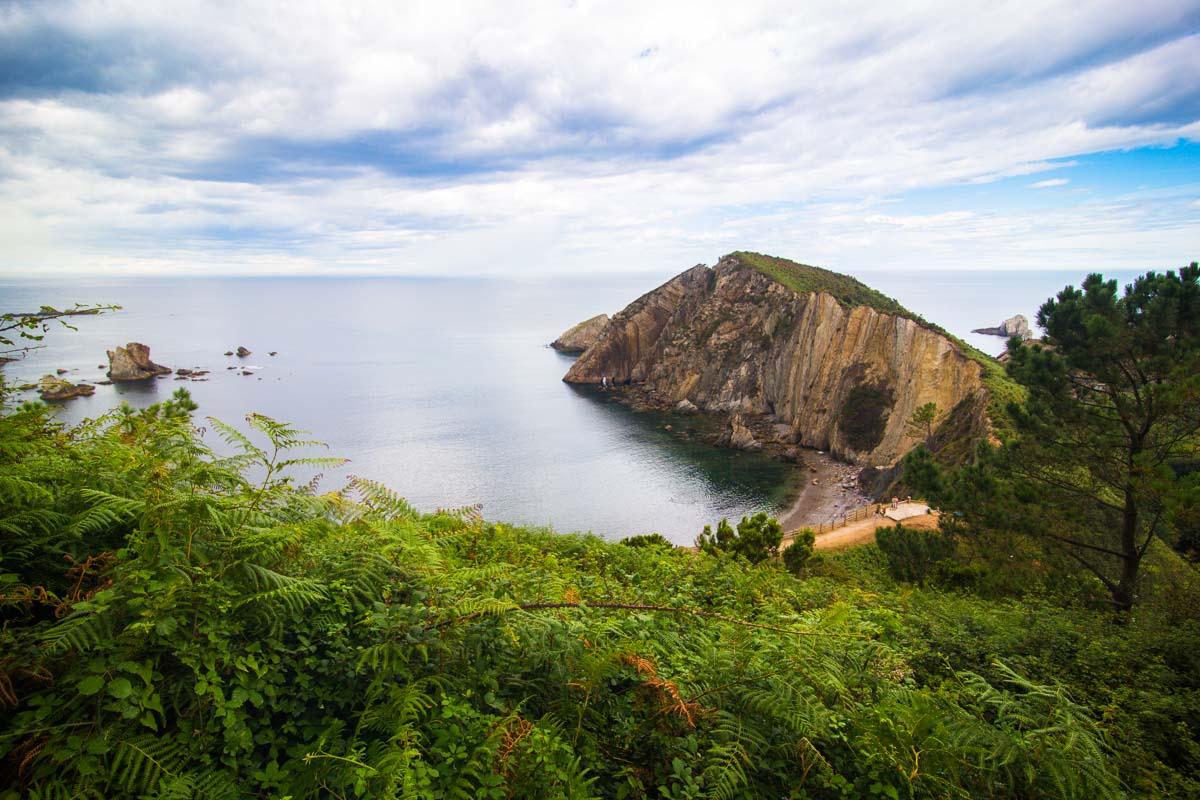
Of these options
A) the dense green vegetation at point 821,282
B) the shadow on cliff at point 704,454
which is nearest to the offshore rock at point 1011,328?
the dense green vegetation at point 821,282

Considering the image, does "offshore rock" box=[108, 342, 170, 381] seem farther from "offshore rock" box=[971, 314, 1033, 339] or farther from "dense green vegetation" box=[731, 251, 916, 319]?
"offshore rock" box=[971, 314, 1033, 339]

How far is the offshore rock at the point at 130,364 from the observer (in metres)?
86.6

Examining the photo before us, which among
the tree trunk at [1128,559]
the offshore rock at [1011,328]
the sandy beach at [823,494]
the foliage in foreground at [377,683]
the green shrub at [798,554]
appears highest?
the offshore rock at [1011,328]

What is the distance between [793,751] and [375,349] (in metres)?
145

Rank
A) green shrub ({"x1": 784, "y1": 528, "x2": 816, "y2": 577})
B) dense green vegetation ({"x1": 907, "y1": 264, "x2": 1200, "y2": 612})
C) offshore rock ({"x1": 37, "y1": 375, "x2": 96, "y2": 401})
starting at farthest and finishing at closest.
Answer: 1. offshore rock ({"x1": 37, "y1": 375, "x2": 96, "y2": 401})
2. green shrub ({"x1": 784, "y1": 528, "x2": 816, "y2": 577})
3. dense green vegetation ({"x1": 907, "y1": 264, "x2": 1200, "y2": 612})

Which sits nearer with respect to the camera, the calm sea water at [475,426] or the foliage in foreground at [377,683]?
the foliage in foreground at [377,683]

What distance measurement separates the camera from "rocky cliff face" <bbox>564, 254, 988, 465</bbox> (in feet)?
178

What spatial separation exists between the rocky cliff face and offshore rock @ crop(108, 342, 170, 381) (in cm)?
6860

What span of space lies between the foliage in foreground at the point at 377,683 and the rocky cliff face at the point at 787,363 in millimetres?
45640

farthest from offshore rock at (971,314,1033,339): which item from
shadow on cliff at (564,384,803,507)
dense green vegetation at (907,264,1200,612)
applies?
dense green vegetation at (907,264,1200,612)

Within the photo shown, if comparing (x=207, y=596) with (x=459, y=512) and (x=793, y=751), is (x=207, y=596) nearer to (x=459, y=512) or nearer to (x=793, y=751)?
Result: (x=459, y=512)

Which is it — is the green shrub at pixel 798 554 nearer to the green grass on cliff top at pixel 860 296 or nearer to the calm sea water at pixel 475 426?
the calm sea water at pixel 475 426

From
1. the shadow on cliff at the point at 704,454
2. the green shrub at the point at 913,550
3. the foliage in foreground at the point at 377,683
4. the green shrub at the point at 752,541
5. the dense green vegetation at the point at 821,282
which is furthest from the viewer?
the dense green vegetation at the point at 821,282

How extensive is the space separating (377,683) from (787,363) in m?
74.0
